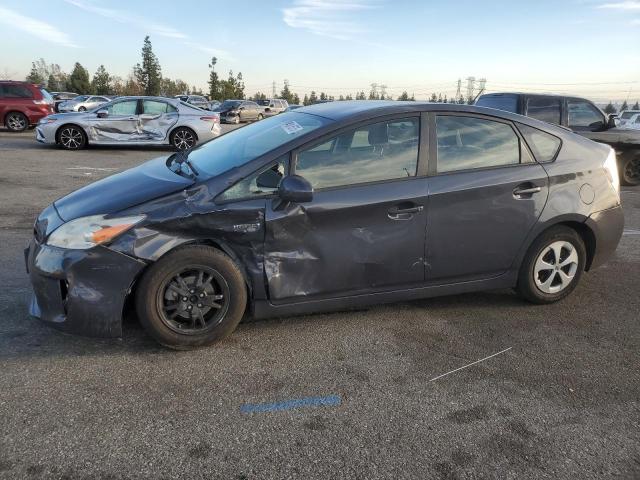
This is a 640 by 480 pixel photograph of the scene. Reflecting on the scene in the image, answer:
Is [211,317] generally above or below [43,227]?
below

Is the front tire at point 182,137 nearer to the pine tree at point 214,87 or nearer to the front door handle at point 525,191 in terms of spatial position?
the front door handle at point 525,191

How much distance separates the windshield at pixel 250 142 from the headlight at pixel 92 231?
0.65 m

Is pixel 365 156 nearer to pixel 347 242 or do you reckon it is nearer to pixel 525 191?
pixel 347 242

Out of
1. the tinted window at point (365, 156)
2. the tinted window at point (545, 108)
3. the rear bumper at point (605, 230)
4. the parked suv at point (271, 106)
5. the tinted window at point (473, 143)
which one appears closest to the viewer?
the tinted window at point (365, 156)

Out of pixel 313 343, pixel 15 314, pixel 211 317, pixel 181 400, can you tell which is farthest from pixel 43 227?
pixel 313 343

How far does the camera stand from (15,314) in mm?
3699

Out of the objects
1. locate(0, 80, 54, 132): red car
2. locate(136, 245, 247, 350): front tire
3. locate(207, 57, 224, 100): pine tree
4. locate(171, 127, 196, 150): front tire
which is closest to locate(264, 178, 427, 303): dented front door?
locate(136, 245, 247, 350): front tire

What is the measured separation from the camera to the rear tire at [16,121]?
17.9 m

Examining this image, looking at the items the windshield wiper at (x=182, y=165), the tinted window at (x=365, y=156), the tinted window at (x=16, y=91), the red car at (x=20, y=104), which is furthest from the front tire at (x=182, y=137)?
the tinted window at (x=365, y=156)

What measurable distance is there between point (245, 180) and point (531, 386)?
215 centimetres

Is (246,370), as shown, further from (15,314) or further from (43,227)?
(15,314)

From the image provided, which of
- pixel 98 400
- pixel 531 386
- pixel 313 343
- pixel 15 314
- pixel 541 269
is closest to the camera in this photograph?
pixel 98 400

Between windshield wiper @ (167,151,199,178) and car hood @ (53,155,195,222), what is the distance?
0.06 meters

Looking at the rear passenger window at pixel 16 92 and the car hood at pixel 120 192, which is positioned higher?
the rear passenger window at pixel 16 92
